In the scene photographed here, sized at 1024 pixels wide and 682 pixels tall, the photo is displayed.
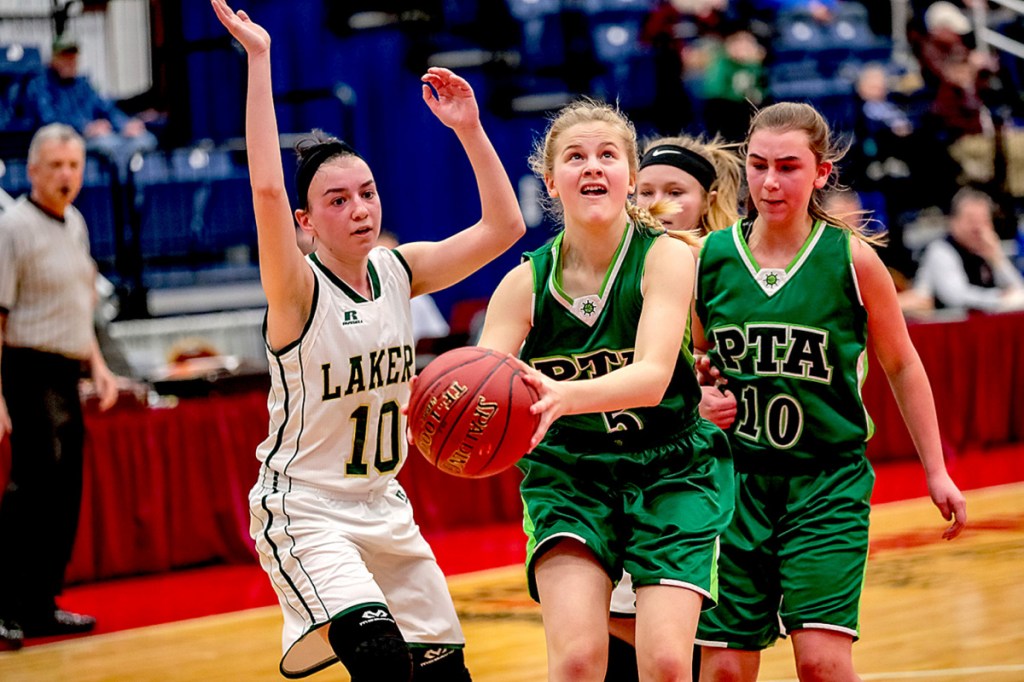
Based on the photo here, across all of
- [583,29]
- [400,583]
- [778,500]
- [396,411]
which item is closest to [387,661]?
[400,583]

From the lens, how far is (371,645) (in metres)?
3.33

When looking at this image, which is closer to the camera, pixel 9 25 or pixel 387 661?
pixel 387 661

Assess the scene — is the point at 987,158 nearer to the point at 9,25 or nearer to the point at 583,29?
the point at 583,29

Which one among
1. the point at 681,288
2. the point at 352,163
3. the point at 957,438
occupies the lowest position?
the point at 957,438

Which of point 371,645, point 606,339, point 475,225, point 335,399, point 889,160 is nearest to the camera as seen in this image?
point 371,645

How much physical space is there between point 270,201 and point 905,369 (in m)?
1.67

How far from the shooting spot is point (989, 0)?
1566cm

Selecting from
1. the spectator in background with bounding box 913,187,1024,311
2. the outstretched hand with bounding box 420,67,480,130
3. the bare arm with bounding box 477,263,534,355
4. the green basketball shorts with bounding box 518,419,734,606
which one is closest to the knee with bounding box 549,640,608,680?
the green basketball shorts with bounding box 518,419,734,606

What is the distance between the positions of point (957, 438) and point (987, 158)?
14.8ft

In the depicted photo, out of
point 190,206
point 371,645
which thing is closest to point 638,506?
point 371,645

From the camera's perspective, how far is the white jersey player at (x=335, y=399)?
354cm

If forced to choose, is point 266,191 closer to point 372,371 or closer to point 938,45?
point 372,371

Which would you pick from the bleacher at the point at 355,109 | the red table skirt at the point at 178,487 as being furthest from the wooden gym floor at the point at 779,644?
the bleacher at the point at 355,109

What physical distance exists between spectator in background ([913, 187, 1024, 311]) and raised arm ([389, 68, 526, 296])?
21.1 ft
